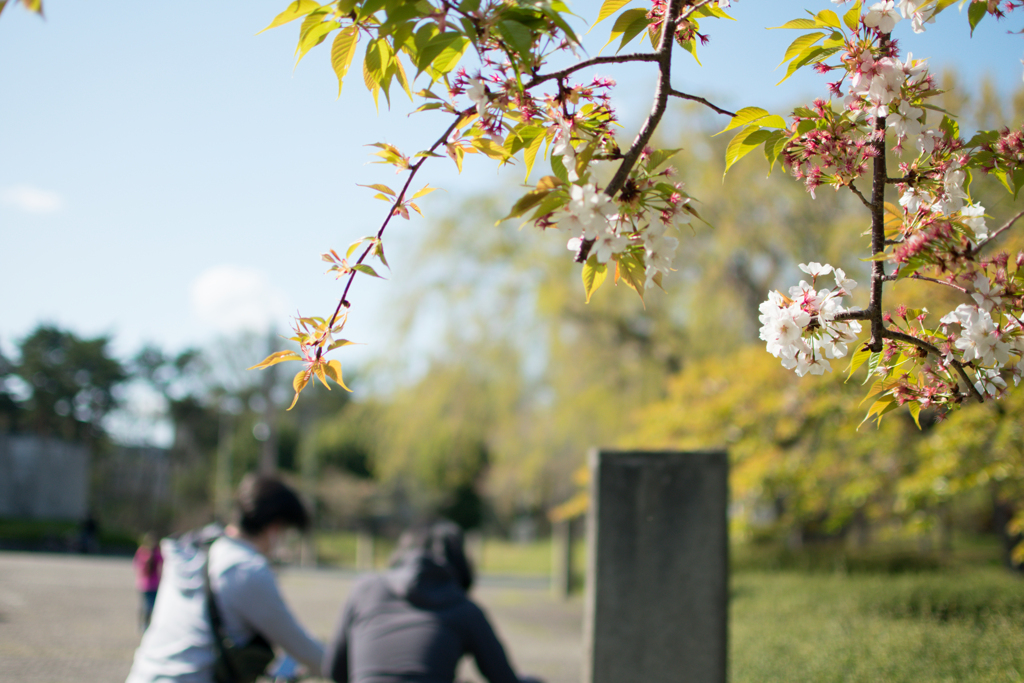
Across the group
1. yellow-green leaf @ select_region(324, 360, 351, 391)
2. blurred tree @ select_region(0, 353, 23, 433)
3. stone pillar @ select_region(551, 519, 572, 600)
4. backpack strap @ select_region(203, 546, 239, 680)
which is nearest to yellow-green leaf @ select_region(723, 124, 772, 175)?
yellow-green leaf @ select_region(324, 360, 351, 391)

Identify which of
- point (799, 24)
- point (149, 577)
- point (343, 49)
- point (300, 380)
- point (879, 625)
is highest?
point (799, 24)

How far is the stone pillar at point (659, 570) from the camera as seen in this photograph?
3150mm

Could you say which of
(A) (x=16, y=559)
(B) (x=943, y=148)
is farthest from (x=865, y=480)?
(A) (x=16, y=559)

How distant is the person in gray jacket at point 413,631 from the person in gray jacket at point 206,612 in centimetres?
21

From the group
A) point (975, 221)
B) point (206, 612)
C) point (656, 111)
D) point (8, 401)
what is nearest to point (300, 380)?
point (656, 111)

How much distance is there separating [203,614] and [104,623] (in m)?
8.55

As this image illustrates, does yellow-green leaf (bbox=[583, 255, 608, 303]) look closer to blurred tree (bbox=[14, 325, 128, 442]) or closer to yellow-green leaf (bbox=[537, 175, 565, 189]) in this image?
yellow-green leaf (bbox=[537, 175, 565, 189])

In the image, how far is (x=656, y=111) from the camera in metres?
1.64

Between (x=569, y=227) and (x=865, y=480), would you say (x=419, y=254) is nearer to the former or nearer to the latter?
(x=865, y=480)

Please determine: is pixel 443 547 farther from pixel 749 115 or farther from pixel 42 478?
pixel 42 478

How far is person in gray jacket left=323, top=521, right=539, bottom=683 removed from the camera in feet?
8.39

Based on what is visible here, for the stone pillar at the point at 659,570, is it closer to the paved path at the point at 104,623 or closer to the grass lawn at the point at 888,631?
the grass lawn at the point at 888,631

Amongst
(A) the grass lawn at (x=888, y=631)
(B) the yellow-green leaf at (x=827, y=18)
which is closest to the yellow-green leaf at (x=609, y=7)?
(B) the yellow-green leaf at (x=827, y=18)

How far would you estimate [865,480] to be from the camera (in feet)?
21.8
